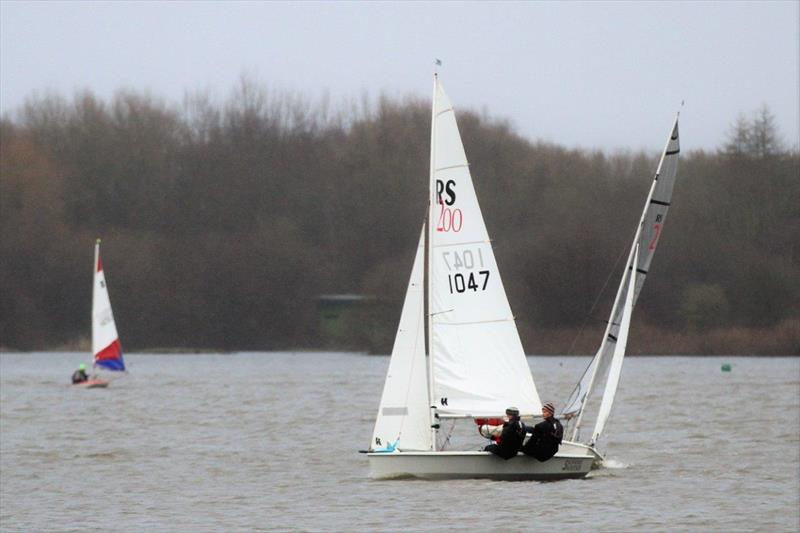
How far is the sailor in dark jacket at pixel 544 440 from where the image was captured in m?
18.0

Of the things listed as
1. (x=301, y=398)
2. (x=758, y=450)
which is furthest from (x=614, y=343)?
(x=301, y=398)

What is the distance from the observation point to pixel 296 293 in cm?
7019

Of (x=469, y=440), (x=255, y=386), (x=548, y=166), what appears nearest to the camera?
(x=469, y=440)

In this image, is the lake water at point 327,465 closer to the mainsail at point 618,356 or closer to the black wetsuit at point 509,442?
the black wetsuit at point 509,442

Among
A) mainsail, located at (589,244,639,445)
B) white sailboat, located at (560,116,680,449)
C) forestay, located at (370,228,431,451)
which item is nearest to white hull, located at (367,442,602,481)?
forestay, located at (370,228,431,451)

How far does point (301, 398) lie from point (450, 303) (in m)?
19.6

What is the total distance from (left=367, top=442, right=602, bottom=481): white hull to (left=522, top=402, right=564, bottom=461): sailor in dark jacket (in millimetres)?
123

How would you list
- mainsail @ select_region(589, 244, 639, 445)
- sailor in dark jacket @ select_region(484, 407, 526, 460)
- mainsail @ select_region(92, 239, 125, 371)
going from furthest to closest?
1. mainsail @ select_region(92, 239, 125, 371)
2. mainsail @ select_region(589, 244, 639, 445)
3. sailor in dark jacket @ select_region(484, 407, 526, 460)

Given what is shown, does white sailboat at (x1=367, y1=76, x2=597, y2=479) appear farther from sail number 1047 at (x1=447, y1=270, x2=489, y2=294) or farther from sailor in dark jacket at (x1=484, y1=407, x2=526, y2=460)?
sailor in dark jacket at (x1=484, y1=407, x2=526, y2=460)

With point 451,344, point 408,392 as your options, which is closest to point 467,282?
point 451,344

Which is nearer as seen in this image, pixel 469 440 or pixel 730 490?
pixel 730 490

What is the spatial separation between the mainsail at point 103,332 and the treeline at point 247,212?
571 inches

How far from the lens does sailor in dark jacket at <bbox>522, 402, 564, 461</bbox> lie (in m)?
18.0

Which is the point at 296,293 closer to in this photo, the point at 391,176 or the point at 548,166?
the point at 391,176
